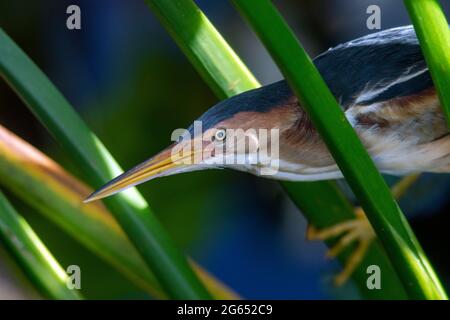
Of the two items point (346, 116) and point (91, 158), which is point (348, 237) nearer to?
point (346, 116)

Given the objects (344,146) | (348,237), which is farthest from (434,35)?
(348,237)

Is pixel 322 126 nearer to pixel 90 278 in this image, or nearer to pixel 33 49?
pixel 90 278

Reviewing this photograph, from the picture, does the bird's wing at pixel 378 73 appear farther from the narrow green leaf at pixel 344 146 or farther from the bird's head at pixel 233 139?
the narrow green leaf at pixel 344 146

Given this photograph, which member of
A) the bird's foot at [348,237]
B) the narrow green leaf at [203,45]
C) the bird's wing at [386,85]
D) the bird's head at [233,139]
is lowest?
the bird's foot at [348,237]

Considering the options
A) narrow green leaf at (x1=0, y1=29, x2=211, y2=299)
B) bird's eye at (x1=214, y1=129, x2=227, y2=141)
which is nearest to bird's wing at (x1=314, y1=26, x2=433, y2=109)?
bird's eye at (x1=214, y1=129, x2=227, y2=141)

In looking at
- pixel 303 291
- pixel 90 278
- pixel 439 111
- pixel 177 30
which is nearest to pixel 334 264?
pixel 303 291

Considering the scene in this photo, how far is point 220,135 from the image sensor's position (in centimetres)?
79

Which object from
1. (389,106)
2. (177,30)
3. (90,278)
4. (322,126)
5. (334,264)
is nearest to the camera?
(322,126)

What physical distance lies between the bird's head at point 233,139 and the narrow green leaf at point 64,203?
0.19 metres

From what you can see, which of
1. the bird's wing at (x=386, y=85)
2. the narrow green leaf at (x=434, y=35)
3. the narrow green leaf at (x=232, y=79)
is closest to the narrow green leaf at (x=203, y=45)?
the narrow green leaf at (x=232, y=79)

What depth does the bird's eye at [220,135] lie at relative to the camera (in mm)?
780

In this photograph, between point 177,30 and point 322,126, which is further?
point 177,30

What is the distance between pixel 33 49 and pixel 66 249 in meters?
0.36
